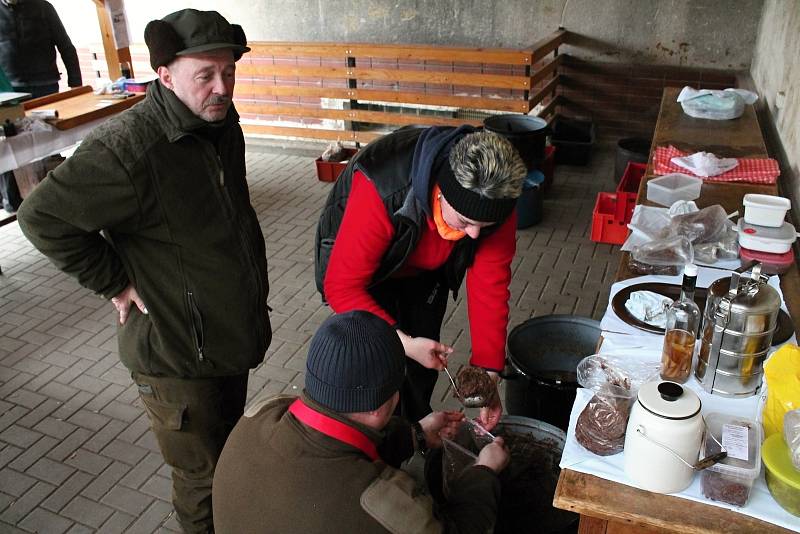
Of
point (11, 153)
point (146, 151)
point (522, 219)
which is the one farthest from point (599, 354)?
point (11, 153)

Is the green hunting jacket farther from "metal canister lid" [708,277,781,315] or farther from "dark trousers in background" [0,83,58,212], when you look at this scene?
"dark trousers in background" [0,83,58,212]

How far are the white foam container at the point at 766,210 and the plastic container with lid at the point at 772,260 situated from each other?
15 cm

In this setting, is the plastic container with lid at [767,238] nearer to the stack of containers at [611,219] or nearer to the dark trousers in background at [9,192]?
the stack of containers at [611,219]

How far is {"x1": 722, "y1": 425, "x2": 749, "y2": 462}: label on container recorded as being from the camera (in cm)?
175

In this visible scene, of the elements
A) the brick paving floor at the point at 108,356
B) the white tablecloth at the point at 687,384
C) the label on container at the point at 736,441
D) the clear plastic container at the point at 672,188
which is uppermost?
the clear plastic container at the point at 672,188

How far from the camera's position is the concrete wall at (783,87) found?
3.75 metres

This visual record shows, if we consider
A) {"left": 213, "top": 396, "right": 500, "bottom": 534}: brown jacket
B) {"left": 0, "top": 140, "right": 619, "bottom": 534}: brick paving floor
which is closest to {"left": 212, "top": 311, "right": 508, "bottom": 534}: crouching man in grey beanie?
{"left": 213, "top": 396, "right": 500, "bottom": 534}: brown jacket

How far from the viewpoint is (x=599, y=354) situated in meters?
2.30

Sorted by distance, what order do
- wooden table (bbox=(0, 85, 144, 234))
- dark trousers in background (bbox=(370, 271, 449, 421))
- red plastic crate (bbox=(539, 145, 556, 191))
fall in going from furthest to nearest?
1. red plastic crate (bbox=(539, 145, 556, 191))
2. wooden table (bbox=(0, 85, 144, 234))
3. dark trousers in background (bbox=(370, 271, 449, 421))

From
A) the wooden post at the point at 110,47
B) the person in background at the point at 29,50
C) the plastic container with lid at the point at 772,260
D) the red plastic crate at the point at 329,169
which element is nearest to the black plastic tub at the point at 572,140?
the red plastic crate at the point at 329,169

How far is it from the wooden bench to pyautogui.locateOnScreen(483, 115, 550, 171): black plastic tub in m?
0.92

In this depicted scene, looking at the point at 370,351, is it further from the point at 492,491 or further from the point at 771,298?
the point at 771,298

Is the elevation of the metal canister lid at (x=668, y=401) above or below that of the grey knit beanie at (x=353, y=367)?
below

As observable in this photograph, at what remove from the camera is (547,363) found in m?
3.17
